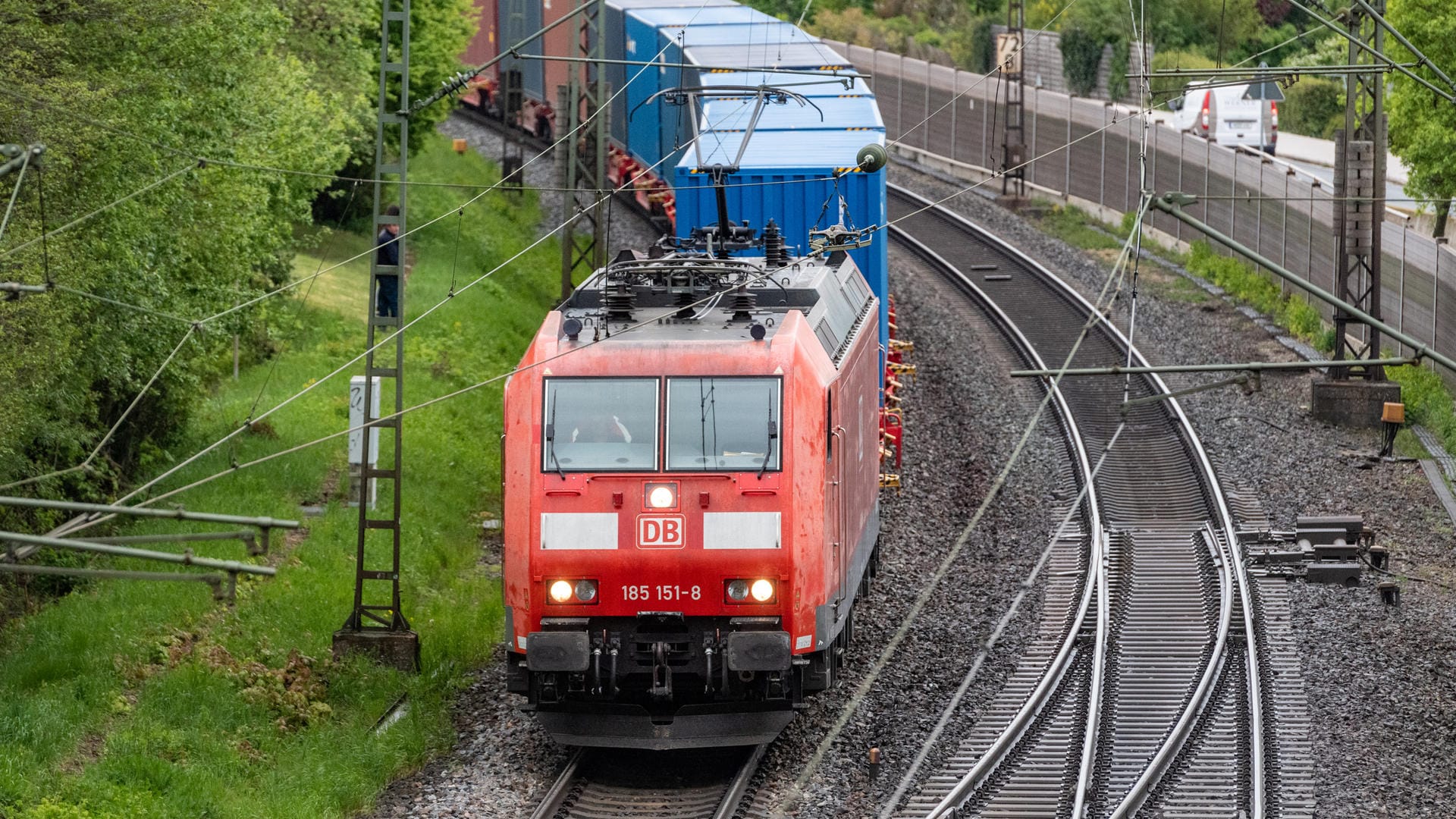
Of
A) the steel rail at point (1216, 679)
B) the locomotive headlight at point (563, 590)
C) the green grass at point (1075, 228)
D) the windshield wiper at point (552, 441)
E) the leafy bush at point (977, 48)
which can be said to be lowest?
the steel rail at point (1216, 679)

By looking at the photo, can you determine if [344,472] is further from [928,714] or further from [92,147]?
[928,714]

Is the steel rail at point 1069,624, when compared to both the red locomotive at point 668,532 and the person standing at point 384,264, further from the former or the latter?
the person standing at point 384,264

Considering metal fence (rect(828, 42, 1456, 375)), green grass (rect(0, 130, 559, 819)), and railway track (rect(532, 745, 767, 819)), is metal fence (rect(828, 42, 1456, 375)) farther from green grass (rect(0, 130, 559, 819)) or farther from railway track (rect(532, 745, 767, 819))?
railway track (rect(532, 745, 767, 819))

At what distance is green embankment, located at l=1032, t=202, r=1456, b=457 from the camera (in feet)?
85.6

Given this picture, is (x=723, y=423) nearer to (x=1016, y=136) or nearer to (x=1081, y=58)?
(x=1016, y=136)

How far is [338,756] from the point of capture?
1448 centimetres

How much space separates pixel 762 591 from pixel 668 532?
82cm

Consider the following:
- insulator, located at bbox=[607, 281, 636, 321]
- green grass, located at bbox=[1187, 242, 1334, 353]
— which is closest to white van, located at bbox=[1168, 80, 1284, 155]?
green grass, located at bbox=[1187, 242, 1334, 353]

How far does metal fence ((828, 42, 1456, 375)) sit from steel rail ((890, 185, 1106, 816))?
273cm

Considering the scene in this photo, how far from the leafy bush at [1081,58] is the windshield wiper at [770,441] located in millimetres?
47650

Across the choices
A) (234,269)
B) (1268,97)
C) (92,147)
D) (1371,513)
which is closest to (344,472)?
(234,269)

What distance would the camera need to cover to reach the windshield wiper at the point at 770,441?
1352 centimetres

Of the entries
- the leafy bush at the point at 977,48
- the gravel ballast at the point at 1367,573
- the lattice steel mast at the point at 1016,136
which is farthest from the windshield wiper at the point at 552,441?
the leafy bush at the point at 977,48

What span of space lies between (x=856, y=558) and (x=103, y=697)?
21.2 feet
